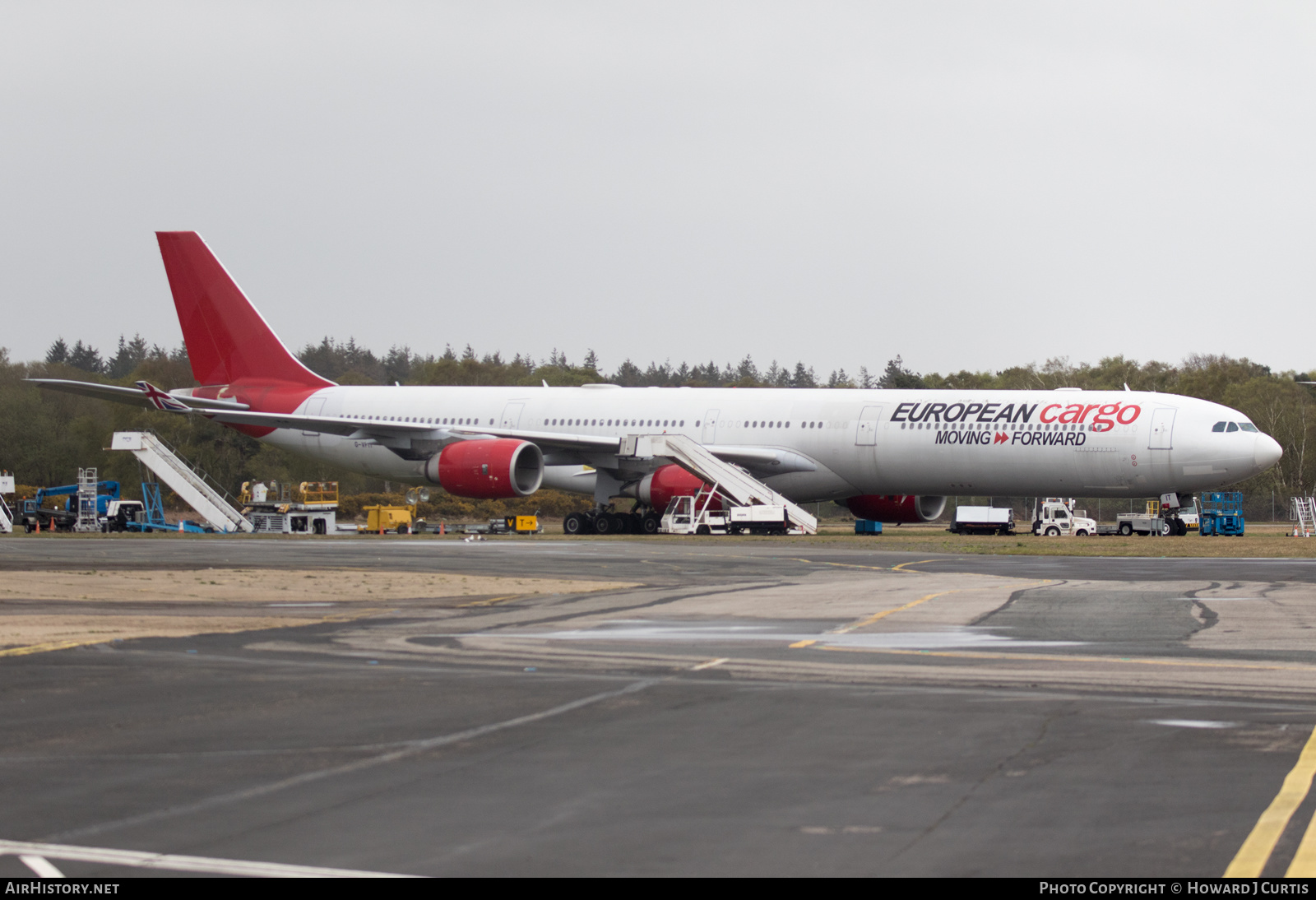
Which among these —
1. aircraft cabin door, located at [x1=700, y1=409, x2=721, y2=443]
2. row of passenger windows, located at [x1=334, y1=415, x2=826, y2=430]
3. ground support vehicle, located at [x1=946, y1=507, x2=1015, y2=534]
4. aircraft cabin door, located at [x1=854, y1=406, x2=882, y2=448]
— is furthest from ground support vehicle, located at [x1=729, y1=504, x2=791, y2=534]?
ground support vehicle, located at [x1=946, y1=507, x2=1015, y2=534]

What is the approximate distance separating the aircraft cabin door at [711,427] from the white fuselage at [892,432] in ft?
0.13

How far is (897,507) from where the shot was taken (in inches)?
1694

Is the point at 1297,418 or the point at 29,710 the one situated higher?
the point at 1297,418

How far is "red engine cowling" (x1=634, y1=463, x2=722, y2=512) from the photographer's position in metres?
38.2

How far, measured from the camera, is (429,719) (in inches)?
328

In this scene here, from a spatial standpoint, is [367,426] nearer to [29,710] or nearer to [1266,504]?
[29,710]

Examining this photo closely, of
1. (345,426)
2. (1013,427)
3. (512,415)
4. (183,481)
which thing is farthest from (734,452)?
(183,481)

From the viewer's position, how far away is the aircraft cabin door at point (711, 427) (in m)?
41.5

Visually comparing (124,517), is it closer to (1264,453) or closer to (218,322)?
(218,322)

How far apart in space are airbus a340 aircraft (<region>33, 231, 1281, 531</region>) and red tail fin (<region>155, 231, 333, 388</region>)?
0.05 m

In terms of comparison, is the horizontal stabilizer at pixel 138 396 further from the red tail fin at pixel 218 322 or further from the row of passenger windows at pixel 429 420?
the row of passenger windows at pixel 429 420

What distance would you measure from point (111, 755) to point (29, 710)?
1.69m

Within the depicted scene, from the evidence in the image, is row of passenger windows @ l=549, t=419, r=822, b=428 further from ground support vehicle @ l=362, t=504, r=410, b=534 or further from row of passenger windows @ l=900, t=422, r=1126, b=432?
ground support vehicle @ l=362, t=504, r=410, b=534
